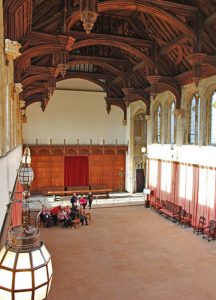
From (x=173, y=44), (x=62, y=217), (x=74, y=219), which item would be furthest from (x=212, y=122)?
(x=62, y=217)

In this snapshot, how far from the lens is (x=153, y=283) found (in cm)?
779

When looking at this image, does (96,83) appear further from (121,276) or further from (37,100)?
(121,276)

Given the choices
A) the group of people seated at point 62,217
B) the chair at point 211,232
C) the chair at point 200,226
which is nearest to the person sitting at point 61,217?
the group of people seated at point 62,217

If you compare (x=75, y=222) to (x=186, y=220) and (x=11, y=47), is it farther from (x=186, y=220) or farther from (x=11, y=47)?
(x=11, y=47)

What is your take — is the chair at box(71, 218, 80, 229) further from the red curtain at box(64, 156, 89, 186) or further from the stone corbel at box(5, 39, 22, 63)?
the stone corbel at box(5, 39, 22, 63)

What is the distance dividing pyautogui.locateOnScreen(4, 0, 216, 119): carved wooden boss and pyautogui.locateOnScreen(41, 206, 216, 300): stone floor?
5.87m

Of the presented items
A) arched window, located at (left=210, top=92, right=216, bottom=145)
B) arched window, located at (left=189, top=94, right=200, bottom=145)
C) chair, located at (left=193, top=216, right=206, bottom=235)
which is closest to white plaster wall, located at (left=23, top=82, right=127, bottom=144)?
arched window, located at (left=189, top=94, right=200, bottom=145)

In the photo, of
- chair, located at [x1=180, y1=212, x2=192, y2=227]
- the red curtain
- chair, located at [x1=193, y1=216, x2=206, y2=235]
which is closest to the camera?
chair, located at [x1=193, y1=216, x2=206, y2=235]

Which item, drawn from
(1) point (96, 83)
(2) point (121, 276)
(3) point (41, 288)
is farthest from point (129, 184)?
(3) point (41, 288)

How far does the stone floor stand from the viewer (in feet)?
24.1

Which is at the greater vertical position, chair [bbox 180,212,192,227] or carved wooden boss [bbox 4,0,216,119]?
carved wooden boss [bbox 4,0,216,119]

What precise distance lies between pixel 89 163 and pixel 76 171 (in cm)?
105

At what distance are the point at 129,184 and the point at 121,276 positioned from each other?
12.5 m

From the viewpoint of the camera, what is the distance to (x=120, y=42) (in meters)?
12.0
